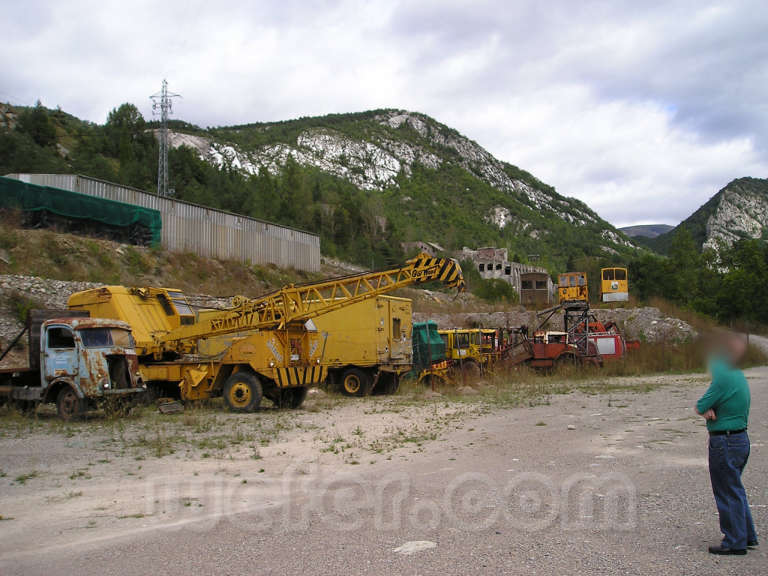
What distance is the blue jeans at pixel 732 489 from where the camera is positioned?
16.3ft

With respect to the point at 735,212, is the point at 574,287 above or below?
below

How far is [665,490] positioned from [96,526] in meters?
6.18

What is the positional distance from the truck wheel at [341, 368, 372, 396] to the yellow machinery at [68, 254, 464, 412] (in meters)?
3.08

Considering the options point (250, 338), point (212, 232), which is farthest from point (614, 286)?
point (250, 338)

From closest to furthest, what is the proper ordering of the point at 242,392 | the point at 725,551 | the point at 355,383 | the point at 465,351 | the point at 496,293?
the point at 725,551
the point at 242,392
the point at 355,383
the point at 465,351
the point at 496,293

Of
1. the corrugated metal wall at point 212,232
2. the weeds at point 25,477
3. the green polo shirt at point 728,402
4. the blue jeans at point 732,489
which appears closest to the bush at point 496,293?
the corrugated metal wall at point 212,232

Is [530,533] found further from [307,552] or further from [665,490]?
[665,490]

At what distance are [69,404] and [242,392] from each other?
398 cm

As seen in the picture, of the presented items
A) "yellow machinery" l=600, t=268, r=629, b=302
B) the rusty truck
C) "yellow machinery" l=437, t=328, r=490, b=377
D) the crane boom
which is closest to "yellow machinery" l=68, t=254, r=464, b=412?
the crane boom

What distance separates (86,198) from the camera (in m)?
32.8

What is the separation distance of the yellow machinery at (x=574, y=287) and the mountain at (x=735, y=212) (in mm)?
130758

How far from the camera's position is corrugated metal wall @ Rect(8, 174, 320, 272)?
35.3 metres

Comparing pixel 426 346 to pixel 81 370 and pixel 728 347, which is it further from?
pixel 728 347

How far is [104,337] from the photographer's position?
14.5 metres
